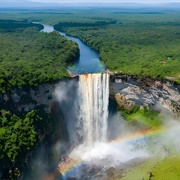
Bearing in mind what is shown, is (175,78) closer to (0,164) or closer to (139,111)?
(139,111)

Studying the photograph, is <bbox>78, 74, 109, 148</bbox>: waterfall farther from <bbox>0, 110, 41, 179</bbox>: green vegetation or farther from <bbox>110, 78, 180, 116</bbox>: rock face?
<bbox>0, 110, 41, 179</bbox>: green vegetation

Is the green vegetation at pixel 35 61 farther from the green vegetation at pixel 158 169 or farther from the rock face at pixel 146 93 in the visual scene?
the green vegetation at pixel 158 169

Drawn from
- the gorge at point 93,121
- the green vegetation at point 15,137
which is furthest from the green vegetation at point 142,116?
the green vegetation at point 15,137

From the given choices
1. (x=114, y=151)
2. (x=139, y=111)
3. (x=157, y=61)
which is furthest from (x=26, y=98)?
(x=157, y=61)

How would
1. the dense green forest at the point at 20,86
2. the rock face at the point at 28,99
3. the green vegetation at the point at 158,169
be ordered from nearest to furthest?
the dense green forest at the point at 20,86 → the green vegetation at the point at 158,169 → the rock face at the point at 28,99

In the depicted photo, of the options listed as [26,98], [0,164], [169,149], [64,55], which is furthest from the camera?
[64,55]
